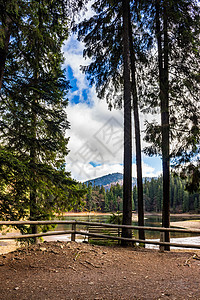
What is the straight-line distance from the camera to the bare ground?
Answer: 3865 millimetres

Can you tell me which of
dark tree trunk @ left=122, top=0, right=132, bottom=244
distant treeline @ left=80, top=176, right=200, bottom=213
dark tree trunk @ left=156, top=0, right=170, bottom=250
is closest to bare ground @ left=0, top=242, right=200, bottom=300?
dark tree trunk @ left=122, top=0, right=132, bottom=244

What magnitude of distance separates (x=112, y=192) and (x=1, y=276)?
98.5 meters

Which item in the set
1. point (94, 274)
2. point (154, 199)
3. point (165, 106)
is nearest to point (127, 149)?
point (165, 106)

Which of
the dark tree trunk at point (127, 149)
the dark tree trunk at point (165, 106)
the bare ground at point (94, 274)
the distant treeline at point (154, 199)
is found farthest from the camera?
the distant treeline at point (154, 199)

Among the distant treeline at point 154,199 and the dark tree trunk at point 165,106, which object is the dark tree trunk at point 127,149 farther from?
the distant treeline at point 154,199

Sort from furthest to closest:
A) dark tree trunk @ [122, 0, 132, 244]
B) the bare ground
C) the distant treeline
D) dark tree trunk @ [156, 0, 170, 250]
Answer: the distant treeline
dark tree trunk @ [156, 0, 170, 250]
dark tree trunk @ [122, 0, 132, 244]
the bare ground

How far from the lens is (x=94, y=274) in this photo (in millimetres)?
4973

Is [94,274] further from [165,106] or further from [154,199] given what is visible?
[154,199]

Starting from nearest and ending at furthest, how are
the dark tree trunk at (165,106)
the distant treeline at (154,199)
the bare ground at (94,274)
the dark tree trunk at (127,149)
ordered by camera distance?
the bare ground at (94,274) → the dark tree trunk at (127,149) → the dark tree trunk at (165,106) → the distant treeline at (154,199)

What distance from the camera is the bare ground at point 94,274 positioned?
387 cm

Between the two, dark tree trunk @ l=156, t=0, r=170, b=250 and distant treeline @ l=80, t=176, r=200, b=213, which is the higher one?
dark tree trunk @ l=156, t=0, r=170, b=250

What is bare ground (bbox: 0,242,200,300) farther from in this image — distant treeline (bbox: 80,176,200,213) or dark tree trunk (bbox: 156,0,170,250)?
distant treeline (bbox: 80,176,200,213)

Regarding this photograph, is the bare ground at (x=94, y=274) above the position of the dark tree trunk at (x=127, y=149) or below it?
below

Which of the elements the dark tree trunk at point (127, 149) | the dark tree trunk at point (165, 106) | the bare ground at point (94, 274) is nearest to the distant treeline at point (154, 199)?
the dark tree trunk at point (165, 106)
